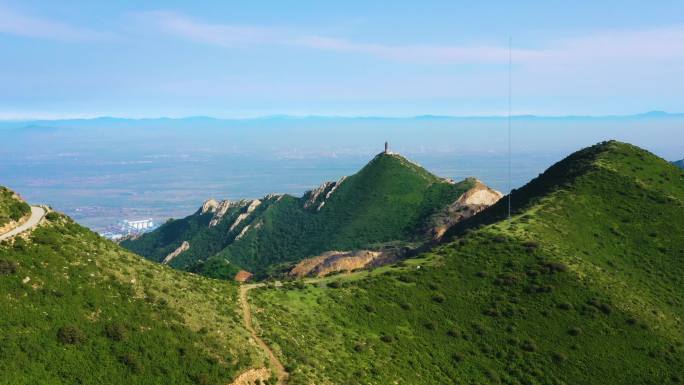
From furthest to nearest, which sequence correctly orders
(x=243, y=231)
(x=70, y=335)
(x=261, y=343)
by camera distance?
(x=243, y=231), (x=261, y=343), (x=70, y=335)

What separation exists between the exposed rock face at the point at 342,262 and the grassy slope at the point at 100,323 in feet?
167

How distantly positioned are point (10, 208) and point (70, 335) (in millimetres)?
21357

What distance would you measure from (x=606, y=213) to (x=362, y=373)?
191 feet

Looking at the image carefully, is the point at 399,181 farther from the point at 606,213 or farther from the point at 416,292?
the point at 416,292

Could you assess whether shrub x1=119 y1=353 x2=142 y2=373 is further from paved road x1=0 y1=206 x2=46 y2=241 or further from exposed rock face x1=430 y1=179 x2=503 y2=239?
exposed rock face x1=430 y1=179 x2=503 y2=239

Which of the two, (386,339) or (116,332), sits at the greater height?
(116,332)

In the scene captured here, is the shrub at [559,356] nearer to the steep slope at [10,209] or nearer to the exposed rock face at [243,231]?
the steep slope at [10,209]

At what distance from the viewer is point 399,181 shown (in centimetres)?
18000

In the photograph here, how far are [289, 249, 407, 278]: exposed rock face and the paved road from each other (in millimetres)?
54932

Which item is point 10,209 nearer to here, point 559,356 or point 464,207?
point 559,356

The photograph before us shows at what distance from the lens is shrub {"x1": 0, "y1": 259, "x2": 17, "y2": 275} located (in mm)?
40775

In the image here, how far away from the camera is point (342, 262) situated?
105 m

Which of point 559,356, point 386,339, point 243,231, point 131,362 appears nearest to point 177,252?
point 243,231

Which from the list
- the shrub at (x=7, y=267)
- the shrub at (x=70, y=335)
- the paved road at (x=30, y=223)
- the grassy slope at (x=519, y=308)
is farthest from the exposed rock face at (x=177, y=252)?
the shrub at (x=70, y=335)
